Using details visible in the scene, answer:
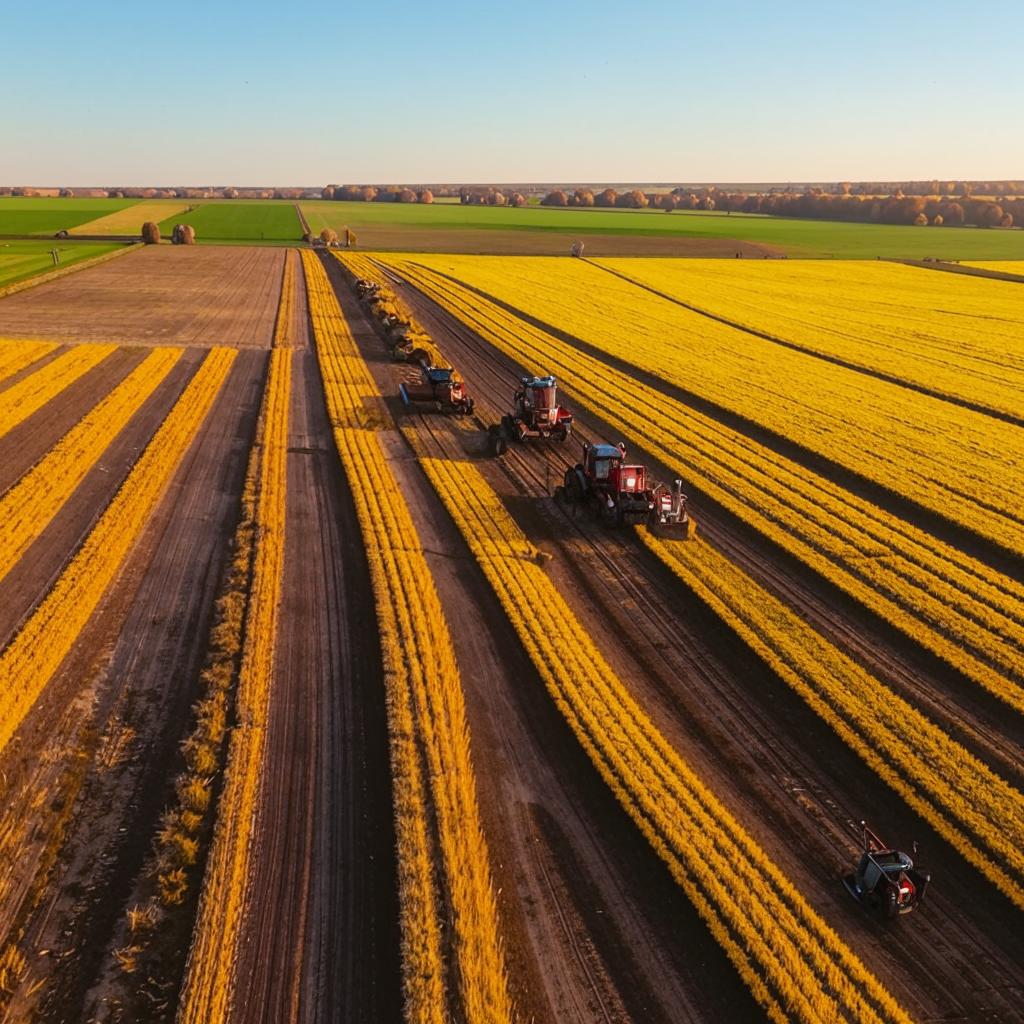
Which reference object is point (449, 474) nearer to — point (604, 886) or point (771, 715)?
point (771, 715)

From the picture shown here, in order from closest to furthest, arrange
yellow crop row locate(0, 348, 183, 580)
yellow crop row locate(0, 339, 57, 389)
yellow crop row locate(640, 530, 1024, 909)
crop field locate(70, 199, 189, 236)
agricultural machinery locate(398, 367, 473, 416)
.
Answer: yellow crop row locate(640, 530, 1024, 909)
yellow crop row locate(0, 348, 183, 580)
agricultural machinery locate(398, 367, 473, 416)
yellow crop row locate(0, 339, 57, 389)
crop field locate(70, 199, 189, 236)

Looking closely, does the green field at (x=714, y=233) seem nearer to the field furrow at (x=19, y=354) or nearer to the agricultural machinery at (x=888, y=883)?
the field furrow at (x=19, y=354)

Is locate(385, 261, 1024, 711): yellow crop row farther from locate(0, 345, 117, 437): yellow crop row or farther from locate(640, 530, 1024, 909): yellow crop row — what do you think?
locate(0, 345, 117, 437): yellow crop row

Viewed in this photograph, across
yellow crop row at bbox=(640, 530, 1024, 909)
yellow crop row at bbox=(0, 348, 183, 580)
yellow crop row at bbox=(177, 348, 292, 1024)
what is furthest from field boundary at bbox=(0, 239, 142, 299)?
yellow crop row at bbox=(640, 530, 1024, 909)

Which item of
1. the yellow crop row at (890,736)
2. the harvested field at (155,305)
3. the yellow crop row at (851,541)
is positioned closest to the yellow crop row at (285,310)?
the harvested field at (155,305)

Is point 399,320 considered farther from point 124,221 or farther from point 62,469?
point 124,221

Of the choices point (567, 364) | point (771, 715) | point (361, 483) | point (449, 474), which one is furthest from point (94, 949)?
point (567, 364)
